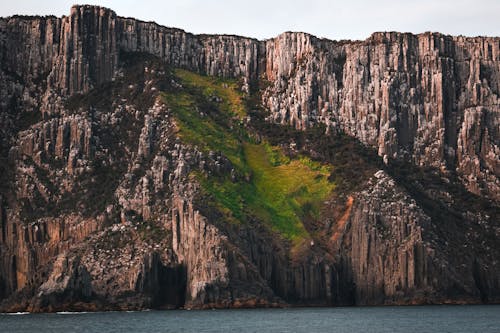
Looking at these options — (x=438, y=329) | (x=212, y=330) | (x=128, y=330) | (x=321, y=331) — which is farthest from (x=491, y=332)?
(x=128, y=330)

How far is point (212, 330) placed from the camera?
19738 centimetres

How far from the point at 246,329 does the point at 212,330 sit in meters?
5.16

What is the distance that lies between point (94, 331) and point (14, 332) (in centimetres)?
1212

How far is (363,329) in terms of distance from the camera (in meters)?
198

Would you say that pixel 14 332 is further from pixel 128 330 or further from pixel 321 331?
pixel 321 331

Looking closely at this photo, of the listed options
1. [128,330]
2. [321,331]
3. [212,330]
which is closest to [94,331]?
[128,330]

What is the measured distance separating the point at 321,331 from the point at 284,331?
17.8ft

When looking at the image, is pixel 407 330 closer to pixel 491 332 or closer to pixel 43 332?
pixel 491 332

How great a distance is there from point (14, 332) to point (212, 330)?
96.4 ft

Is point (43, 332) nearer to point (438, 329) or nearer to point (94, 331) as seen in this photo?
point (94, 331)

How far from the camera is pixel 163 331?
195 m

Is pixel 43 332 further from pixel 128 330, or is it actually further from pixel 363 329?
pixel 363 329

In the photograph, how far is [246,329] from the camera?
19862cm

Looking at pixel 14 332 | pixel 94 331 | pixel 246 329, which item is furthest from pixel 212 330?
pixel 14 332
